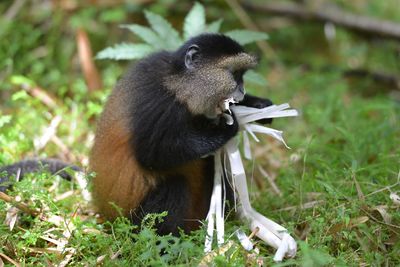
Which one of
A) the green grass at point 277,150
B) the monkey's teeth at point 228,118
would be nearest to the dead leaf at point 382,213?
the green grass at point 277,150

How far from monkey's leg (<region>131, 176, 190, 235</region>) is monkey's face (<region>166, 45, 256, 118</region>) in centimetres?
54

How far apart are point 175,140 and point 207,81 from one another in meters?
0.46

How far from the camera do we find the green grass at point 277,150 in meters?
3.50

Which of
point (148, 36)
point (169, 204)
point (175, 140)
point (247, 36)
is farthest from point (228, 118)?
point (148, 36)

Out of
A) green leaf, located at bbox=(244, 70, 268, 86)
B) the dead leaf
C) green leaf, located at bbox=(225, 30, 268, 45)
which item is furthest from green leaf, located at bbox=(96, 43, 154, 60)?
the dead leaf

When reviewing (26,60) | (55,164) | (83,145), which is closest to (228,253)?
(55,164)

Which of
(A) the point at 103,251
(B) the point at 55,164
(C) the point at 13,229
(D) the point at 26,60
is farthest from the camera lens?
(D) the point at 26,60

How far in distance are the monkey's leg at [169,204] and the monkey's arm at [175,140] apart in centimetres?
17

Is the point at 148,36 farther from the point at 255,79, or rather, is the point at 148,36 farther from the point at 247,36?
the point at 255,79

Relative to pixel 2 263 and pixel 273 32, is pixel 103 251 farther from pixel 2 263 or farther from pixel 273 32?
pixel 273 32

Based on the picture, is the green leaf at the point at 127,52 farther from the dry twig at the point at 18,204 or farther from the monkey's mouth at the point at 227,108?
the dry twig at the point at 18,204

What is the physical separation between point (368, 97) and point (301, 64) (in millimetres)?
1034

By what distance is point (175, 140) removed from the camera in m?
3.74

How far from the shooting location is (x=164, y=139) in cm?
375
